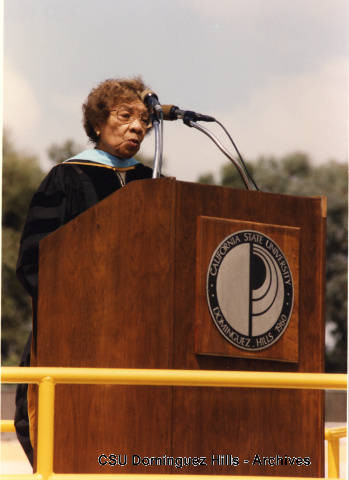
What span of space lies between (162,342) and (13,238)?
67.4 ft

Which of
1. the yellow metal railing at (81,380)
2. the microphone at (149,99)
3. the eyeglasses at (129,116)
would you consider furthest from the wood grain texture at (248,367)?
the eyeglasses at (129,116)

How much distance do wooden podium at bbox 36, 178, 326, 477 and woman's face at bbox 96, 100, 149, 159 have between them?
952 mm

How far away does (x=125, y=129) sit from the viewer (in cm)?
501

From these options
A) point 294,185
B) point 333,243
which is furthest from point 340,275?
point 294,185

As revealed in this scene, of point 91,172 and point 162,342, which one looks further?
point 91,172

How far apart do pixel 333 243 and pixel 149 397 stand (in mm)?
24605

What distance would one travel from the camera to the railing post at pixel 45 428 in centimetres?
370

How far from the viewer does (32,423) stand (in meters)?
4.47

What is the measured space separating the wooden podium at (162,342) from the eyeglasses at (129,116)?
0.95 metres

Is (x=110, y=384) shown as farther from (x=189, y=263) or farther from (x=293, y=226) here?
(x=293, y=226)

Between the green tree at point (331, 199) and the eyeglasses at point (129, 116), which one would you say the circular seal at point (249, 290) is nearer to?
the eyeglasses at point (129, 116)

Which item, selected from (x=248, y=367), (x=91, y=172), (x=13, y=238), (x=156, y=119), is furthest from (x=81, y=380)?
(x=13, y=238)

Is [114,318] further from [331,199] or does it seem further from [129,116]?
[331,199]

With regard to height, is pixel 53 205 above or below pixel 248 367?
above
